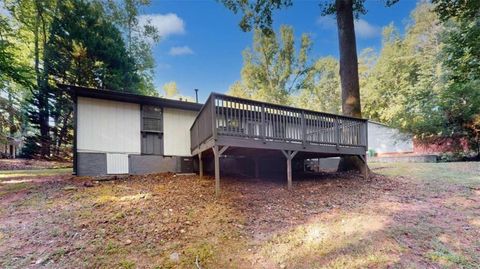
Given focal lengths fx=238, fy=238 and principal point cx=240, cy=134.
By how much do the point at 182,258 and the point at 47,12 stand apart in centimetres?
2301

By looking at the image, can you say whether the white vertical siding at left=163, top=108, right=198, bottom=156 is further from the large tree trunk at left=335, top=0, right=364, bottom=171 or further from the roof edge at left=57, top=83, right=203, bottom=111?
the large tree trunk at left=335, top=0, right=364, bottom=171

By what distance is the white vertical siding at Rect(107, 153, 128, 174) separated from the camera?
8414 mm

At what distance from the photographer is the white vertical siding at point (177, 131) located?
955 centimetres

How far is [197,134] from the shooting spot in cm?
809

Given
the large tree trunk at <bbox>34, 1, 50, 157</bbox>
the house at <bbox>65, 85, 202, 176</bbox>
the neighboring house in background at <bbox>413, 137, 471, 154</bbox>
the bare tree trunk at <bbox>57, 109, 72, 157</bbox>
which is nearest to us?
the house at <bbox>65, 85, 202, 176</bbox>

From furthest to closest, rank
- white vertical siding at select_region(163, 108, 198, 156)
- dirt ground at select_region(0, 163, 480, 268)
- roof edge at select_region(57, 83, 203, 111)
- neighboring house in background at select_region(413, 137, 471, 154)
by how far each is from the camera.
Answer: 1. neighboring house in background at select_region(413, 137, 471, 154)
2. white vertical siding at select_region(163, 108, 198, 156)
3. roof edge at select_region(57, 83, 203, 111)
4. dirt ground at select_region(0, 163, 480, 268)

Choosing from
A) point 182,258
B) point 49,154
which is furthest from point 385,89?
point 49,154

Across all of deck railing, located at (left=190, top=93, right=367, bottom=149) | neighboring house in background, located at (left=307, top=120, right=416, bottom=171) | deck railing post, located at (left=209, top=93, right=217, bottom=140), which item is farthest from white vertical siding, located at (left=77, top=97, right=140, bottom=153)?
neighboring house in background, located at (left=307, top=120, right=416, bottom=171)

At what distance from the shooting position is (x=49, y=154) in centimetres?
1733

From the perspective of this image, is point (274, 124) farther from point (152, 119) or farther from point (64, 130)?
point (64, 130)

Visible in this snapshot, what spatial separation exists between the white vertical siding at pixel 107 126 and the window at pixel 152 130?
0.22 meters

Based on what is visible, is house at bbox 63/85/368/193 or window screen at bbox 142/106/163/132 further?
window screen at bbox 142/106/163/132

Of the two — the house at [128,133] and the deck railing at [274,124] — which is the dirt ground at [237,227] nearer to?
the deck railing at [274,124]

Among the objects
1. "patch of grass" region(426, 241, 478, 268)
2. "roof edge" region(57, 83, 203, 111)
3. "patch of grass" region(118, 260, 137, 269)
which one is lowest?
"patch of grass" region(426, 241, 478, 268)
